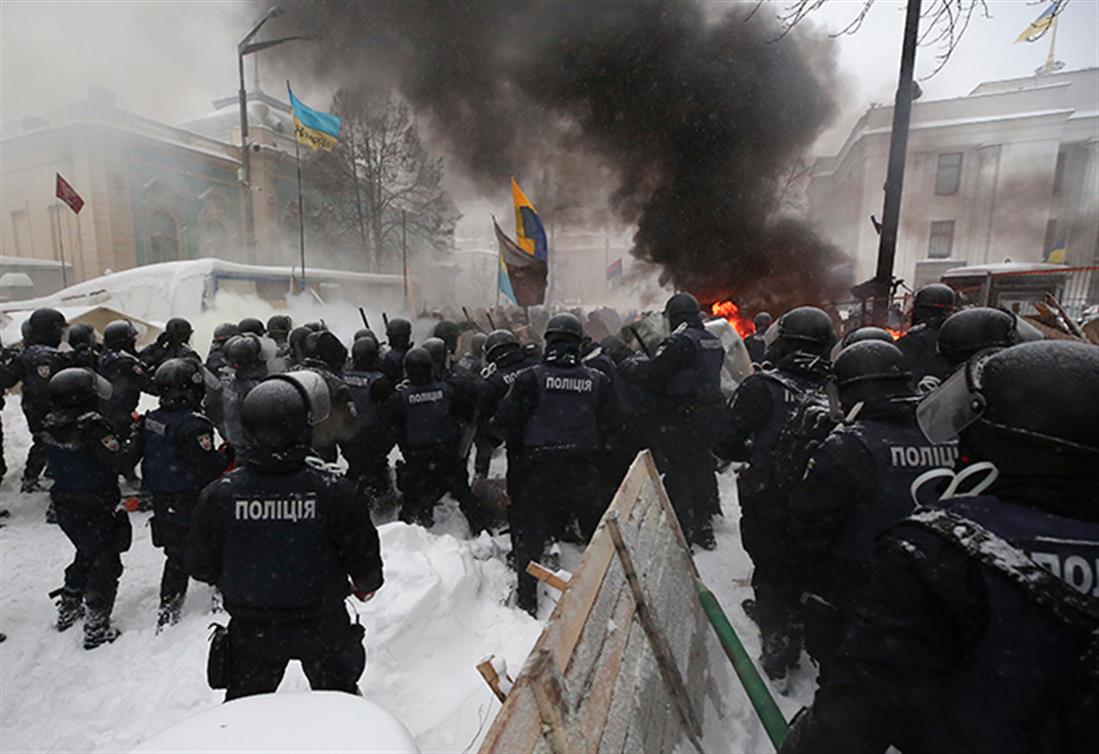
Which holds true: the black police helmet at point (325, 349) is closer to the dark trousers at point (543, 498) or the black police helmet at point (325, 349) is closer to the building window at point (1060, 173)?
the dark trousers at point (543, 498)

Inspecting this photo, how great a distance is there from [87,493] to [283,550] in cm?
252

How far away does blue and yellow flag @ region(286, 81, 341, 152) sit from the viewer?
14.4 m

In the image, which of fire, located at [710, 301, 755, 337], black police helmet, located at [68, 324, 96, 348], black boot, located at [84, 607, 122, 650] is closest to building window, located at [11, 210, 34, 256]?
black police helmet, located at [68, 324, 96, 348]

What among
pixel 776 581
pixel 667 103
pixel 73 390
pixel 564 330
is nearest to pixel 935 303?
pixel 776 581

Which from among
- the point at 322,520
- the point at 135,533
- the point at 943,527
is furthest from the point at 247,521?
the point at 135,533

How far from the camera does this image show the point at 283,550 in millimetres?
2367

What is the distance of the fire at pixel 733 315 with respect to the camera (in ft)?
41.0

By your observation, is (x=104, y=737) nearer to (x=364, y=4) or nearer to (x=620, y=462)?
(x=620, y=462)

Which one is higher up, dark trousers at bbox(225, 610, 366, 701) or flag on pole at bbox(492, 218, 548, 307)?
flag on pole at bbox(492, 218, 548, 307)

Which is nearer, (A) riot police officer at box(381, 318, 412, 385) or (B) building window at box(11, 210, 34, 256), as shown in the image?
(A) riot police officer at box(381, 318, 412, 385)

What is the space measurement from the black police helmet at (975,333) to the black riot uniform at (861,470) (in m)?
0.95

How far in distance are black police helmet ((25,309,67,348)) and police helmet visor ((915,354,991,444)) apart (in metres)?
7.27

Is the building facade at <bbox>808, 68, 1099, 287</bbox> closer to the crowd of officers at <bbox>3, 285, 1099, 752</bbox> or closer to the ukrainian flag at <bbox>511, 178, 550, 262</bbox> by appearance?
the ukrainian flag at <bbox>511, 178, 550, 262</bbox>

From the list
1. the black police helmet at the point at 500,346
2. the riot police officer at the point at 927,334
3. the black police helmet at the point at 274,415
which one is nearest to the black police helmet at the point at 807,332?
the riot police officer at the point at 927,334
